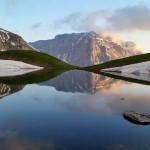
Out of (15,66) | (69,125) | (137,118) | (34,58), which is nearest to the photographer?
(69,125)

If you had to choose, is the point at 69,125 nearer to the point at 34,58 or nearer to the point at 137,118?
the point at 137,118

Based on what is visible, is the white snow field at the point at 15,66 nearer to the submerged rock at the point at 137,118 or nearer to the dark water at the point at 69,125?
the dark water at the point at 69,125

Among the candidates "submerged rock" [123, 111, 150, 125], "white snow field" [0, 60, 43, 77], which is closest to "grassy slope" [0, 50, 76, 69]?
"white snow field" [0, 60, 43, 77]

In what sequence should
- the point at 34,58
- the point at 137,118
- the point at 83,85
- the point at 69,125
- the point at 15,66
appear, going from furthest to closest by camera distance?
the point at 34,58 < the point at 15,66 < the point at 83,85 < the point at 137,118 < the point at 69,125

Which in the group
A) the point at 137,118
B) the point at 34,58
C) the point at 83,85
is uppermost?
the point at 34,58

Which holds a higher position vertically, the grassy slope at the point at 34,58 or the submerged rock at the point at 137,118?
the grassy slope at the point at 34,58

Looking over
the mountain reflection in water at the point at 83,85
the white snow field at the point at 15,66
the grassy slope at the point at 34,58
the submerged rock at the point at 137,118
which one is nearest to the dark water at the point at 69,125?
the submerged rock at the point at 137,118

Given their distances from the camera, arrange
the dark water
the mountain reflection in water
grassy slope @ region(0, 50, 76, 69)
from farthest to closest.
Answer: grassy slope @ region(0, 50, 76, 69), the mountain reflection in water, the dark water

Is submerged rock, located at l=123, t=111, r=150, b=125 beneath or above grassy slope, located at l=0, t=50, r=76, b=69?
beneath

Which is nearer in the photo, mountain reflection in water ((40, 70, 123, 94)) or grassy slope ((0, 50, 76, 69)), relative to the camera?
mountain reflection in water ((40, 70, 123, 94))

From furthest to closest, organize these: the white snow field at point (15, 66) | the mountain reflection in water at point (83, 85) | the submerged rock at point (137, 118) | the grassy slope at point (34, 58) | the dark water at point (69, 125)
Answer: the grassy slope at point (34, 58) < the white snow field at point (15, 66) < the mountain reflection in water at point (83, 85) < the submerged rock at point (137, 118) < the dark water at point (69, 125)

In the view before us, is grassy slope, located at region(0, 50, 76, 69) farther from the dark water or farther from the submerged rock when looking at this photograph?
the submerged rock

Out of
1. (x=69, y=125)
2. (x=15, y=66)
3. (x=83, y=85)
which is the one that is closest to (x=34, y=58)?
(x=15, y=66)

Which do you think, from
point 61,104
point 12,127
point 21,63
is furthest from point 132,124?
point 21,63
